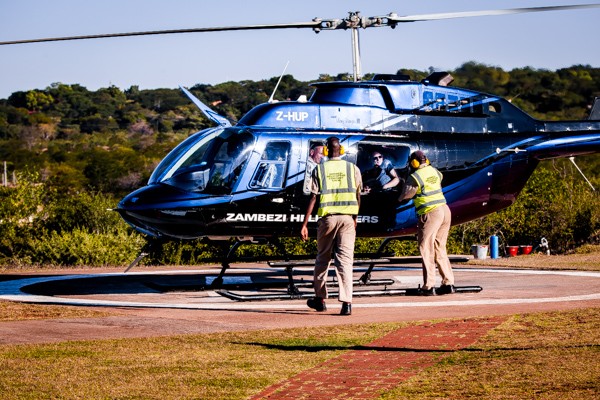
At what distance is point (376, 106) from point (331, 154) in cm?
335

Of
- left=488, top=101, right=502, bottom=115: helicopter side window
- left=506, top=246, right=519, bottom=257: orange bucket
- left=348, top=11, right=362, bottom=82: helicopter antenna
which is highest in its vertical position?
left=348, top=11, right=362, bottom=82: helicopter antenna

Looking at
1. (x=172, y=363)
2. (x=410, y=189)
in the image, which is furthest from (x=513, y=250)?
(x=172, y=363)

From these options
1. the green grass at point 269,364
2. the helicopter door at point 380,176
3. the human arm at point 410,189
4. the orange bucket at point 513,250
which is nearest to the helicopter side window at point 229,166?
the helicopter door at point 380,176

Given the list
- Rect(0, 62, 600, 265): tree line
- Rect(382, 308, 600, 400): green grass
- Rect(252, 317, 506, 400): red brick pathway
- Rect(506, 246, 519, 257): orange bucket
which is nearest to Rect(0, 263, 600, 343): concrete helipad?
Rect(252, 317, 506, 400): red brick pathway

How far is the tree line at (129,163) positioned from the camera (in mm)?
26109

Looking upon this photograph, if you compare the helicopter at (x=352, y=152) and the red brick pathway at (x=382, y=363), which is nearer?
the red brick pathway at (x=382, y=363)

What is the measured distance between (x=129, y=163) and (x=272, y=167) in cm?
4890

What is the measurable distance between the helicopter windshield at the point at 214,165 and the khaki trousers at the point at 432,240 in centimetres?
298

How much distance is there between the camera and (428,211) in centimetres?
1521

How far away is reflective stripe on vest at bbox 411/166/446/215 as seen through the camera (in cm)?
1516

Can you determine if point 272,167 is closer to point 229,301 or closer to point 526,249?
point 229,301

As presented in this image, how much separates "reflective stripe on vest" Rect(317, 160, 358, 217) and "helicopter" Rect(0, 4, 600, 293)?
2123 mm

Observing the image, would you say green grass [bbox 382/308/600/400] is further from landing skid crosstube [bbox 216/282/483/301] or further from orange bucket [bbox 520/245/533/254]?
orange bucket [bbox 520/245/533/254]

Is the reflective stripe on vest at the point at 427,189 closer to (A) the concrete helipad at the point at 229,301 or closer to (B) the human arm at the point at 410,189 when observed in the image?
(B) the human arm at the point at 410,189
